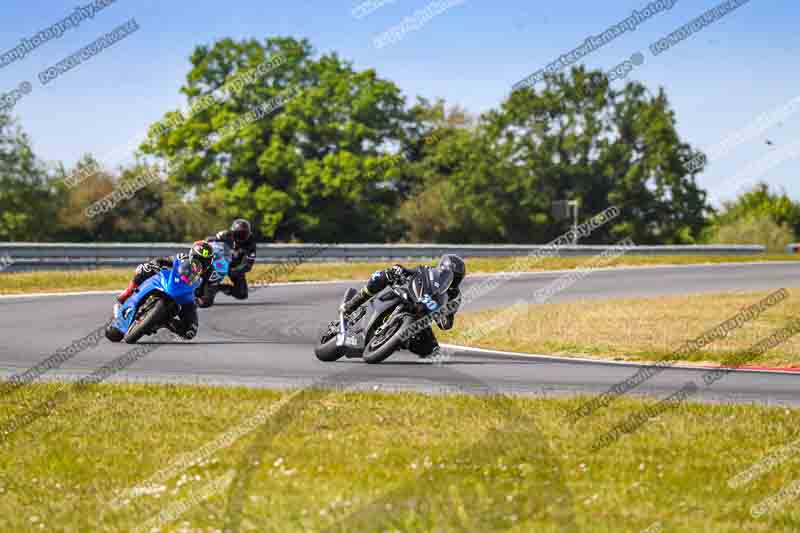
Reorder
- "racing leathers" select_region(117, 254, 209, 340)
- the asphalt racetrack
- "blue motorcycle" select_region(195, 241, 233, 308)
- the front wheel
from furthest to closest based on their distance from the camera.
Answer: "blue motorcycle" select_region(195, 241, 233, 308), "racing leathers" select_region(117, 254, 209, 340), the front wheel, the asphalt racetrack

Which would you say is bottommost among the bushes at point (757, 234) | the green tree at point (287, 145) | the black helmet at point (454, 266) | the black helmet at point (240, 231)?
the bushes at point (757, 234)

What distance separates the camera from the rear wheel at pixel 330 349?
12727mm

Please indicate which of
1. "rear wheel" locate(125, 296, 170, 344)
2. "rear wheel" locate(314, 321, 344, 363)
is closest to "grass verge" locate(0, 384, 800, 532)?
"rear wheel" locate(314, 321, 344, 363)

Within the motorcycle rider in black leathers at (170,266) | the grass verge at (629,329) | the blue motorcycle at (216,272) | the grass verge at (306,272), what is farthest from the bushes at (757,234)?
the motorcycle rider in black leathers at (170,266)

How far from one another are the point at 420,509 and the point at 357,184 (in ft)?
170

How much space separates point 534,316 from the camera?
66.1 feet

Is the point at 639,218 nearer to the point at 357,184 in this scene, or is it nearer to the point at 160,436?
the point at 357,184

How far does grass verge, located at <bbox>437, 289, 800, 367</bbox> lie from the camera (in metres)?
15.8

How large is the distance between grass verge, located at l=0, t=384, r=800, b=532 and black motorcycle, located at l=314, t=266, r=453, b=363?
6.73ft

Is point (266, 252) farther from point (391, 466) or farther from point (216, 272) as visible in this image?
point (391, 466)

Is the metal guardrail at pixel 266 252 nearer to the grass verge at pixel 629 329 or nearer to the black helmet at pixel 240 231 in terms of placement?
the black helmet at pixel 240 231

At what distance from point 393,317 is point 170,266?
3.46 meters

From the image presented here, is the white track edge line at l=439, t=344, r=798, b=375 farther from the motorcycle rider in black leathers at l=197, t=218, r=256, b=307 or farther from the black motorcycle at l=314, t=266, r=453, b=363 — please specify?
the motorcycle rider in black leathers at l=197, t=218, r=256, b=307

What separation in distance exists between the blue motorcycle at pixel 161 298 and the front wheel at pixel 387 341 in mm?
2848
